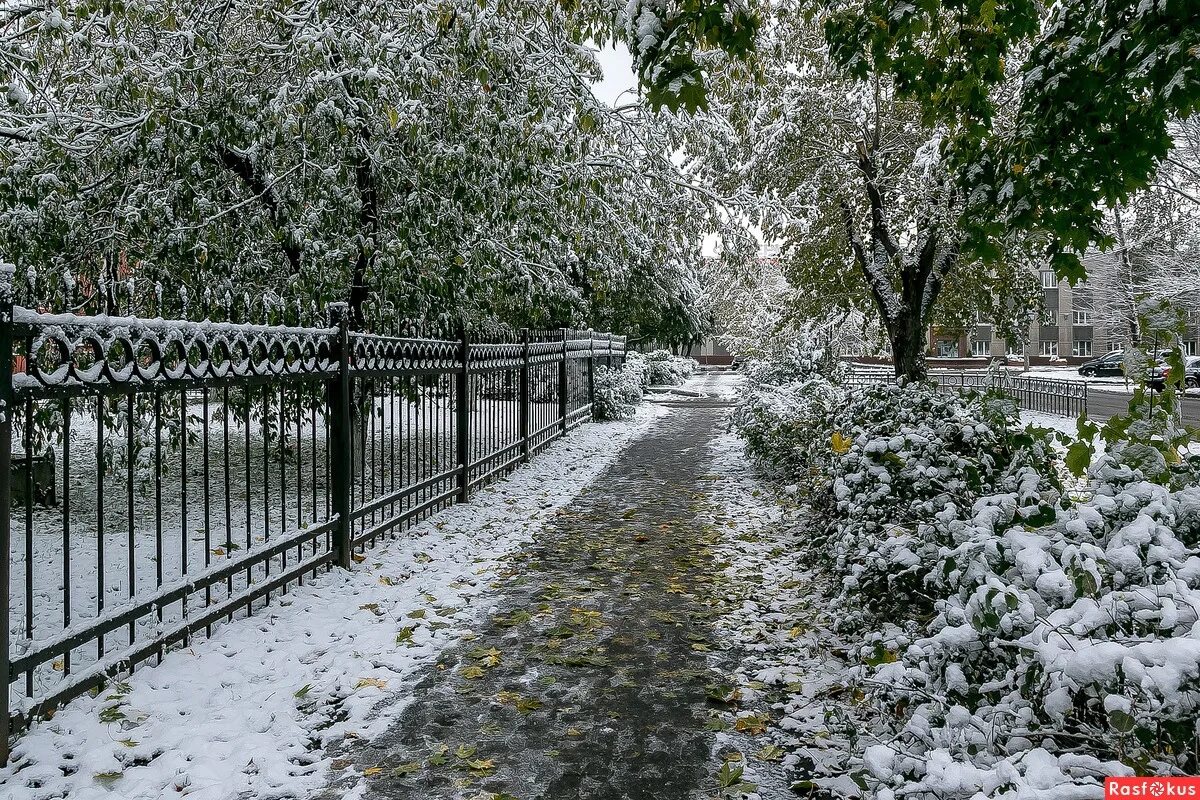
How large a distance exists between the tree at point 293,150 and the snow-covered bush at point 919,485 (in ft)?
13.5

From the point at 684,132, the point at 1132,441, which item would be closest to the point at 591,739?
the point at 1132,441

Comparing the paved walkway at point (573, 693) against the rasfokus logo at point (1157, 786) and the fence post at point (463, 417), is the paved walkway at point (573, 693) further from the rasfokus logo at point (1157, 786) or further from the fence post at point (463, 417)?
the fence post at point (463, 417)

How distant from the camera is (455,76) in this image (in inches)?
308

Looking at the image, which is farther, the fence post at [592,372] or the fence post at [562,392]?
the fence post at [592,372]

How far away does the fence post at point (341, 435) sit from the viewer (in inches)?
241

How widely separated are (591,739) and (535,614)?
1809 millimetres

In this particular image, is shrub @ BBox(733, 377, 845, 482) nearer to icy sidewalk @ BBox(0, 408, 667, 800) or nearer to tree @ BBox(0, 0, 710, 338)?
icy sidewalk @ BBox(0, 408, 667, 800)

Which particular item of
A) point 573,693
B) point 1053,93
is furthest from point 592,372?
point 573,693

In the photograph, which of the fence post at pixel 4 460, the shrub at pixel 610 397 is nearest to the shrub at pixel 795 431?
the fence post at pixel 4 460

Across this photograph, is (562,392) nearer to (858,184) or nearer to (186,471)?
(858,184)

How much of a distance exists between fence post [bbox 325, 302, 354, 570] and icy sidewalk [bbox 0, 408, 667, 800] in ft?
1.11

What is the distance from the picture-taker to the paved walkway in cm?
334

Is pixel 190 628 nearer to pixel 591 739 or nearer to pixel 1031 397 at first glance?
pixel 591 739

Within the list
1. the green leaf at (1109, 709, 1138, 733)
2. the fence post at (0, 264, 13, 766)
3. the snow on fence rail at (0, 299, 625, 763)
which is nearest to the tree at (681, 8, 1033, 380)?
the snow on fence rail at (0, 299, 625, 763)
